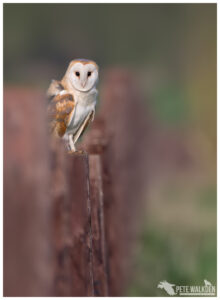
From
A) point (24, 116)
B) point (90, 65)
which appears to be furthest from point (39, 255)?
point (90, 65)

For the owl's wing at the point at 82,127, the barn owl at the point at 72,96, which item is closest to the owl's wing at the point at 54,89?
the barn owl at the point at 72,96

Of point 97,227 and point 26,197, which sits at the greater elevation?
point 26,197

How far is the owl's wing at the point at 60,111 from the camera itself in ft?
3.72

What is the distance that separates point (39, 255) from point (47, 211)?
0.23 ft

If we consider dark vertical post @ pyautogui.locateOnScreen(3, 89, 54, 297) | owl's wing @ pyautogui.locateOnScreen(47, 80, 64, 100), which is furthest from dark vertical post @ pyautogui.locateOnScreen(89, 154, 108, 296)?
dark vertical post @ pyautogui.locateOnScreen(3, 89, 54, 297)

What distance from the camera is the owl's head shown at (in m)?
1.10

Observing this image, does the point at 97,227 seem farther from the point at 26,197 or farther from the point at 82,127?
the point at 26,197

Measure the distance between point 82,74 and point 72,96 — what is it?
74mm

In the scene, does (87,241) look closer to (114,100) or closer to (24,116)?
(24,116)

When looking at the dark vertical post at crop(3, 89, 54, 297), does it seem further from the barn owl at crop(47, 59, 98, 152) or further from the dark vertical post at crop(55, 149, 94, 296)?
the barn owl at crop(47, 59, 98, 152)

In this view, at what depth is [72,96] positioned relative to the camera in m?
1.14

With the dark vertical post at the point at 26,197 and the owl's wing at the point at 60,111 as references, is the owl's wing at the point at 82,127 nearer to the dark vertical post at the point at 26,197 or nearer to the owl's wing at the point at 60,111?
the owl's wing at the point at 60,111

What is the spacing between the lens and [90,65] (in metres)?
1.11

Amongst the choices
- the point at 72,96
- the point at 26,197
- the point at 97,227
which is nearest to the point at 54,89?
the point at 72,96
